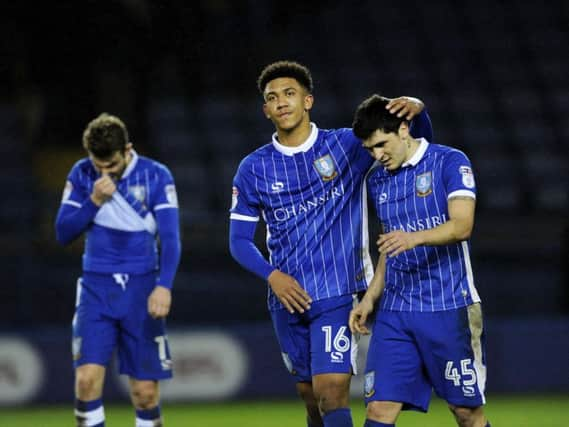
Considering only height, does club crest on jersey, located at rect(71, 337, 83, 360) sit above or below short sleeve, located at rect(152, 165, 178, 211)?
below

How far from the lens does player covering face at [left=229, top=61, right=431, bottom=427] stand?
5.43m

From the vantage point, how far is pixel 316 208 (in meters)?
5.53

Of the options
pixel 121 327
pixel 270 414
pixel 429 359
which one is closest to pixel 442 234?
pixel 429 359

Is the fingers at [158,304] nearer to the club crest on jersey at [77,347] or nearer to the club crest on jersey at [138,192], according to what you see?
the club crest on jersey at [77,347]

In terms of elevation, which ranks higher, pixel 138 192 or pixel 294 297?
pixel 138 192

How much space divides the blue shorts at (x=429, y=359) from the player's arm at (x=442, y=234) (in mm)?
444

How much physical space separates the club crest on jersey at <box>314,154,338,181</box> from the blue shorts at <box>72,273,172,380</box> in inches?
54.2

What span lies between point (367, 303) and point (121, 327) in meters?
1.66

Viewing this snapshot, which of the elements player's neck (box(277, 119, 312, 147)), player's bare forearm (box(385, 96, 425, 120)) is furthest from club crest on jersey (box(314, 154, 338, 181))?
player's bare forearm (box(385, 96, 425, 120))

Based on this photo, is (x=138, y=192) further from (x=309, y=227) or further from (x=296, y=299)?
Result: (x=296, y=299)

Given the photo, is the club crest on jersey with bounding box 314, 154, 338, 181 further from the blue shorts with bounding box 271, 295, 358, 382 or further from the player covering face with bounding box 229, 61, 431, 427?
the blue shorts with bounding box 271, 295, 358, 382

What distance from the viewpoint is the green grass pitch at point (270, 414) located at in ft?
27.5

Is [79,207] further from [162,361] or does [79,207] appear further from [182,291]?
[182,291]

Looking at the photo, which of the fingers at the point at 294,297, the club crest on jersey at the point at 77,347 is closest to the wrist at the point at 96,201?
the club crest on jersey at the point at 77,347
